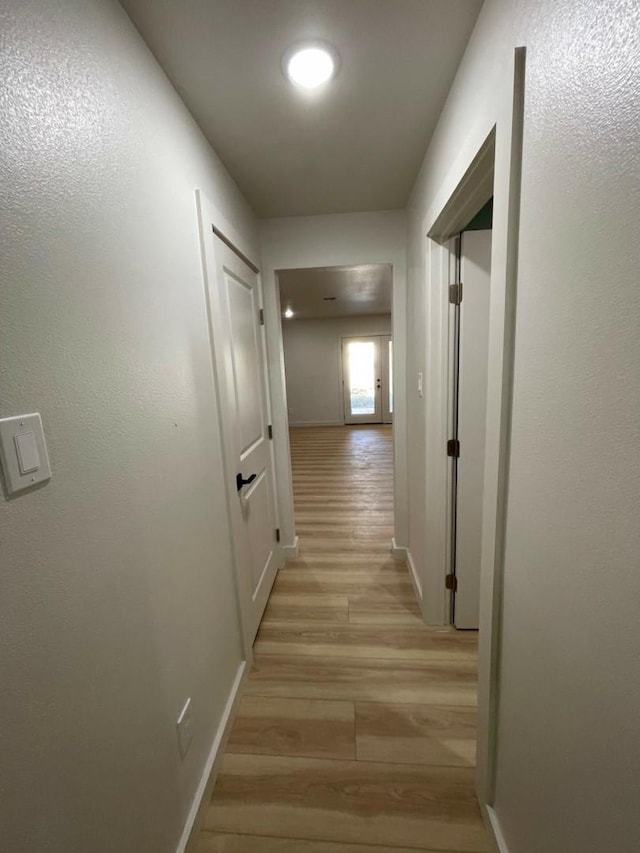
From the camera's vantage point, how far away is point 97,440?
72cm

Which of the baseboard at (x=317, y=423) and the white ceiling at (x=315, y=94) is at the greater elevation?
the white ceiling at (x=315, y=94)

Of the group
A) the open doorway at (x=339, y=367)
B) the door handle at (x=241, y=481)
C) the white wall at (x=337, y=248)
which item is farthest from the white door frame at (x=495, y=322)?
the open doorway at (x=339, y=367)

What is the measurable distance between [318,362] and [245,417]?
5.99 m

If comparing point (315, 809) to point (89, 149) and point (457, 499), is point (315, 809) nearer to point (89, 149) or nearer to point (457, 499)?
point (457, 499)

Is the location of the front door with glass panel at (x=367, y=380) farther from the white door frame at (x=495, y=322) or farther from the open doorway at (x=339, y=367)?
the white door frame at (x=495, y=322)

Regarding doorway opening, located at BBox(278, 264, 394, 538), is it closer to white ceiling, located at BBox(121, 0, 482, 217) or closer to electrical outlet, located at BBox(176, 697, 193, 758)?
white ceiling, located at BBox(121, 0, 482, 217)

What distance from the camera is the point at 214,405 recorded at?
135 centimetres

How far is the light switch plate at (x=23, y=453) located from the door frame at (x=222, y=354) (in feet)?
2.66

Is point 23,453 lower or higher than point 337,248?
lower

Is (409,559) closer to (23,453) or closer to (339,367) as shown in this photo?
(23,453)

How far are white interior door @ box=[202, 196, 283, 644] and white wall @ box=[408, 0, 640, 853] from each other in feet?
3.46

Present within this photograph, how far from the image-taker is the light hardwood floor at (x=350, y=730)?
107 centimetres

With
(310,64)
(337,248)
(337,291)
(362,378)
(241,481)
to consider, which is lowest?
(241,481)

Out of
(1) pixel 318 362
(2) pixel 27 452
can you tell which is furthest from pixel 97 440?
(1) pixel 318 362
